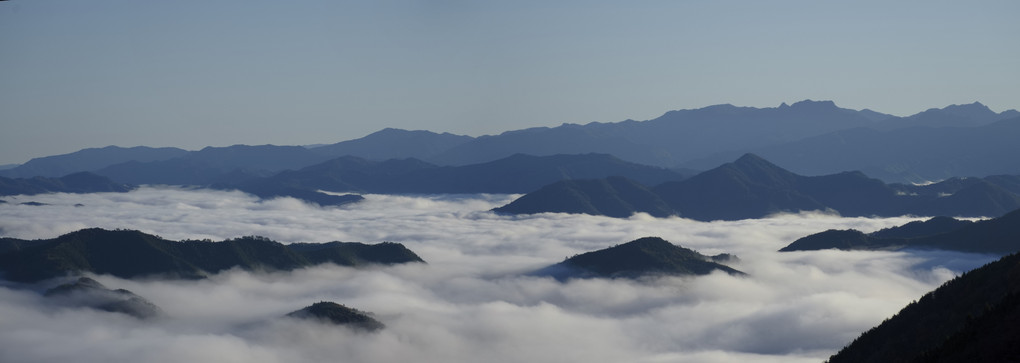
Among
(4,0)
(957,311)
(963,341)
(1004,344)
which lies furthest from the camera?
(957,311)

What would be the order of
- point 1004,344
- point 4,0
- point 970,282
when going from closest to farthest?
point 4,0
point 1004,344
point 970,282

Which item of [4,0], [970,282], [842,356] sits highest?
[4,0]

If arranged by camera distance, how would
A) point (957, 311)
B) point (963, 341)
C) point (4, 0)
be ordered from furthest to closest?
point (957, 311) < point (963, 341) < point (4, 0)

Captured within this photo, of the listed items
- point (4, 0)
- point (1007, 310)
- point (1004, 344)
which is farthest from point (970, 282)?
point (4, 0)

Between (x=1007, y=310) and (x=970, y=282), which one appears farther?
(x=970, y=282)

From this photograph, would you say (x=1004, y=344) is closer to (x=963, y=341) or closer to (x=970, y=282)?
(x=963, y=341)

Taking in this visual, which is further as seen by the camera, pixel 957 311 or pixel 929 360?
pixel 957 311

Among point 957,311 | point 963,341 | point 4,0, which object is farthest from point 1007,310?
point 4,0

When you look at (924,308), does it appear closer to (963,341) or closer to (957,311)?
(957,311)

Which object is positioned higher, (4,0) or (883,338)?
(4,0)
